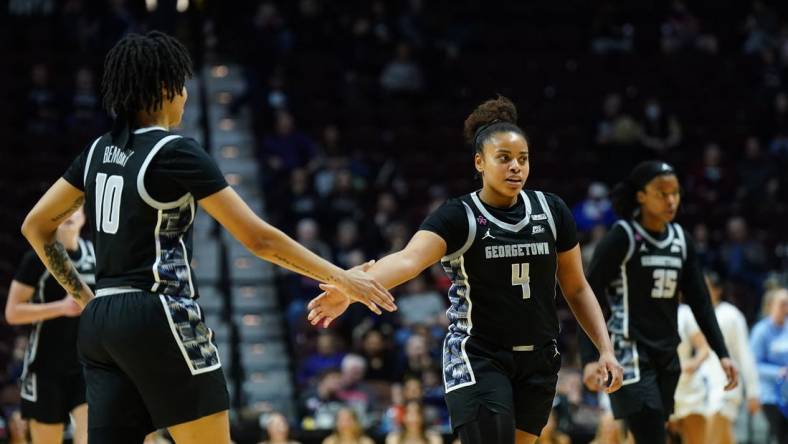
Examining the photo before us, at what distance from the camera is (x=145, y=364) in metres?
4.32

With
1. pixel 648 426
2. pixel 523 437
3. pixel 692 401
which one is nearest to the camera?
pixel 523 437

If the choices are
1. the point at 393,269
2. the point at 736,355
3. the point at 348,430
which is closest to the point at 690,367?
the point at 736,355

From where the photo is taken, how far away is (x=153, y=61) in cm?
448

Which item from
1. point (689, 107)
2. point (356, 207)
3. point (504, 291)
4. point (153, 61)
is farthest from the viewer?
point (689, 107)

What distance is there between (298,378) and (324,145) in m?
3.84

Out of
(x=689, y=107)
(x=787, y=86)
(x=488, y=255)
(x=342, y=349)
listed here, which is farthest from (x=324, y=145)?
(x=488, y=255)

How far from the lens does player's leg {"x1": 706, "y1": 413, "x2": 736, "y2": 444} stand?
32.7 ft

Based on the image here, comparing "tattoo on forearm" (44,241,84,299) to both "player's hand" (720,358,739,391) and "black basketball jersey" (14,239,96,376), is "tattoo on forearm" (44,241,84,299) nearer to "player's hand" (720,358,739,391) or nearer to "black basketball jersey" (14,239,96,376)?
"black basketball jersey" (14,239,96,376)

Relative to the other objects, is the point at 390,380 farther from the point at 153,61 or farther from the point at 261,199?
the point at 153,61

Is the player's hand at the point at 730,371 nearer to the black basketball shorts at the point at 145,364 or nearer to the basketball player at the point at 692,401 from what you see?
the basketball player at the point at 692,401

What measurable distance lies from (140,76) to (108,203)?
0.48m

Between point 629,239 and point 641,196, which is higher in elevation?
point 641,196

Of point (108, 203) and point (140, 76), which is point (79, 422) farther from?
point (140, 76)

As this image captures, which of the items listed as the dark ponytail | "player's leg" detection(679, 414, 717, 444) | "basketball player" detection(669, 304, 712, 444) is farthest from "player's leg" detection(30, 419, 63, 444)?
"player's leg" detection(679, 414, 717, 444)
